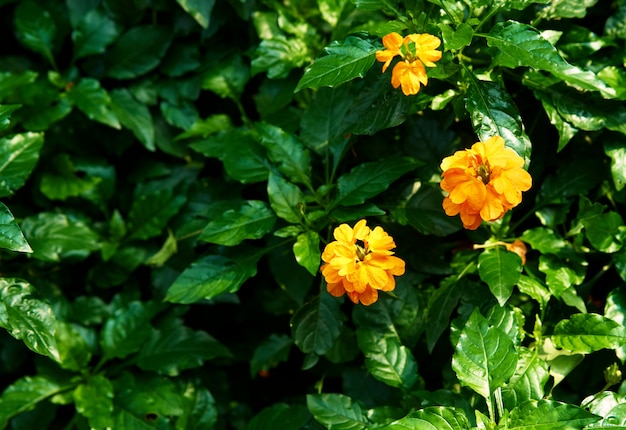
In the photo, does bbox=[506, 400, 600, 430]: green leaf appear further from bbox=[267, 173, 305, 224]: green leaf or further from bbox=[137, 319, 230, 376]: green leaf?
bbox=[137, 319, 230, 376]: green leaf

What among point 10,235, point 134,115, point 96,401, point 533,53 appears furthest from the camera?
point 134,115

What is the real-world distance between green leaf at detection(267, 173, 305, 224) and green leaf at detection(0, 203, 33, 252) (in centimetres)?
59

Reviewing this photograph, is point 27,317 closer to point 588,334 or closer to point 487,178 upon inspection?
point 487,178

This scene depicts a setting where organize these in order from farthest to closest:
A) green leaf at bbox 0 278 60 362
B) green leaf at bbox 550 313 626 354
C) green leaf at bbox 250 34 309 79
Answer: green leaf at bbox 250 34 309 79 < green leaf at bbox 0 278 60 362 < green leaf at bbox 550 313 626 354

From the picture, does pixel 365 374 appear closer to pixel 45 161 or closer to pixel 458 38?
pixel 458 38

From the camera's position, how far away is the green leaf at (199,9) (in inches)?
89.7

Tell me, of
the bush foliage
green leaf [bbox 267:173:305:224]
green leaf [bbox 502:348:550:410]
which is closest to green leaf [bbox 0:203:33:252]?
the bush foliage

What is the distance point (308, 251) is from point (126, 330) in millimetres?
780

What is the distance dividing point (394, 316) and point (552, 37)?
81 centimetres

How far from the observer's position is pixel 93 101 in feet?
7.72

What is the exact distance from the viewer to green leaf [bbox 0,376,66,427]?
211cm

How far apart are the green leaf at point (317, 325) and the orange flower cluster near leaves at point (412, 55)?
2.03 feet

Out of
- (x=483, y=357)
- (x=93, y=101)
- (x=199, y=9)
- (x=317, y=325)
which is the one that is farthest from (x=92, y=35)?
(x=483, y=357)

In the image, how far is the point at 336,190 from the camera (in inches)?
76.7
